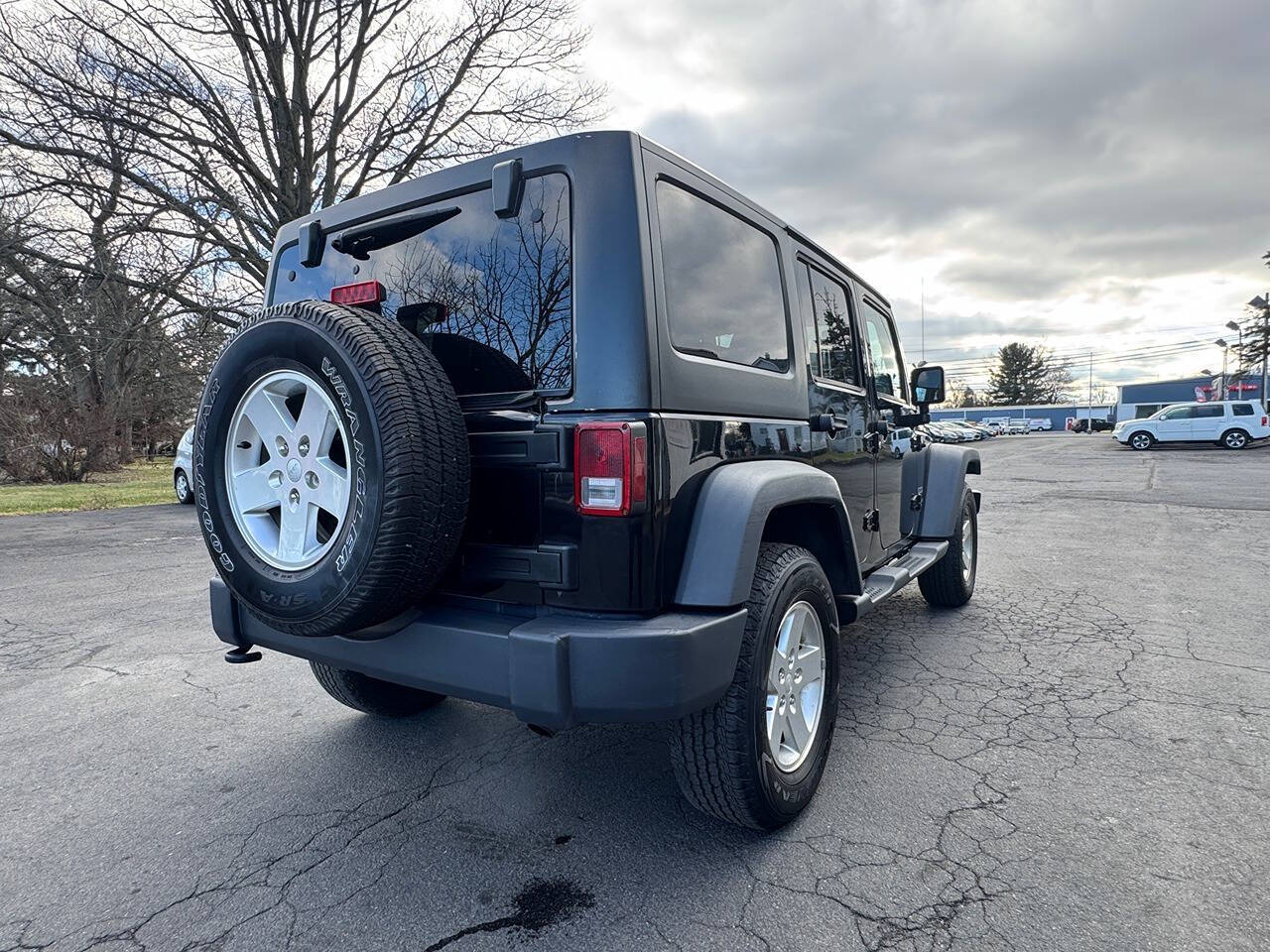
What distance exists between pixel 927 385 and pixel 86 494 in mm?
16025

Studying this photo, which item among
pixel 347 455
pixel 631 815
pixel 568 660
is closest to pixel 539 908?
pixel 631 815

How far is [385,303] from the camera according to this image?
253cm

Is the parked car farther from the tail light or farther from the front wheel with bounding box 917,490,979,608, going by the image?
the tail light

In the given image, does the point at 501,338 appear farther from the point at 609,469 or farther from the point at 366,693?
the point at 366,693

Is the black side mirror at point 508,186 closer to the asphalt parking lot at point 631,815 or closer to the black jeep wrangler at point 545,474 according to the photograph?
the black jeep wrangler at point 545,474

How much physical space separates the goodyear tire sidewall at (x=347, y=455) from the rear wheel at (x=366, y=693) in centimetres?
100

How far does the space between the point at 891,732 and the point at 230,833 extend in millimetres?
2502

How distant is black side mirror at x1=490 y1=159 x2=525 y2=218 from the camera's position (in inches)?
87.3

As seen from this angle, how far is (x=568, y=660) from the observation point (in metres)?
1.90

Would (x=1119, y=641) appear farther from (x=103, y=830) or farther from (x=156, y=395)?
(x=156, y=395)

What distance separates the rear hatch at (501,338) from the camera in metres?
2.12

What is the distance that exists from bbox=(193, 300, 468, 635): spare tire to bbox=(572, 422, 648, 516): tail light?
13.6 inches

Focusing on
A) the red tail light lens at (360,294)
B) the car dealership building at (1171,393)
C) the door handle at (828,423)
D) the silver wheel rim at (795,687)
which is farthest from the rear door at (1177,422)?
the red tail light lens at (360,294)

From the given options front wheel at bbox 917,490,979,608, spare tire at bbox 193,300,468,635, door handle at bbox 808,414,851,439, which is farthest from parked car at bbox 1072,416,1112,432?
spare tire at bbox 193,300,468,635
